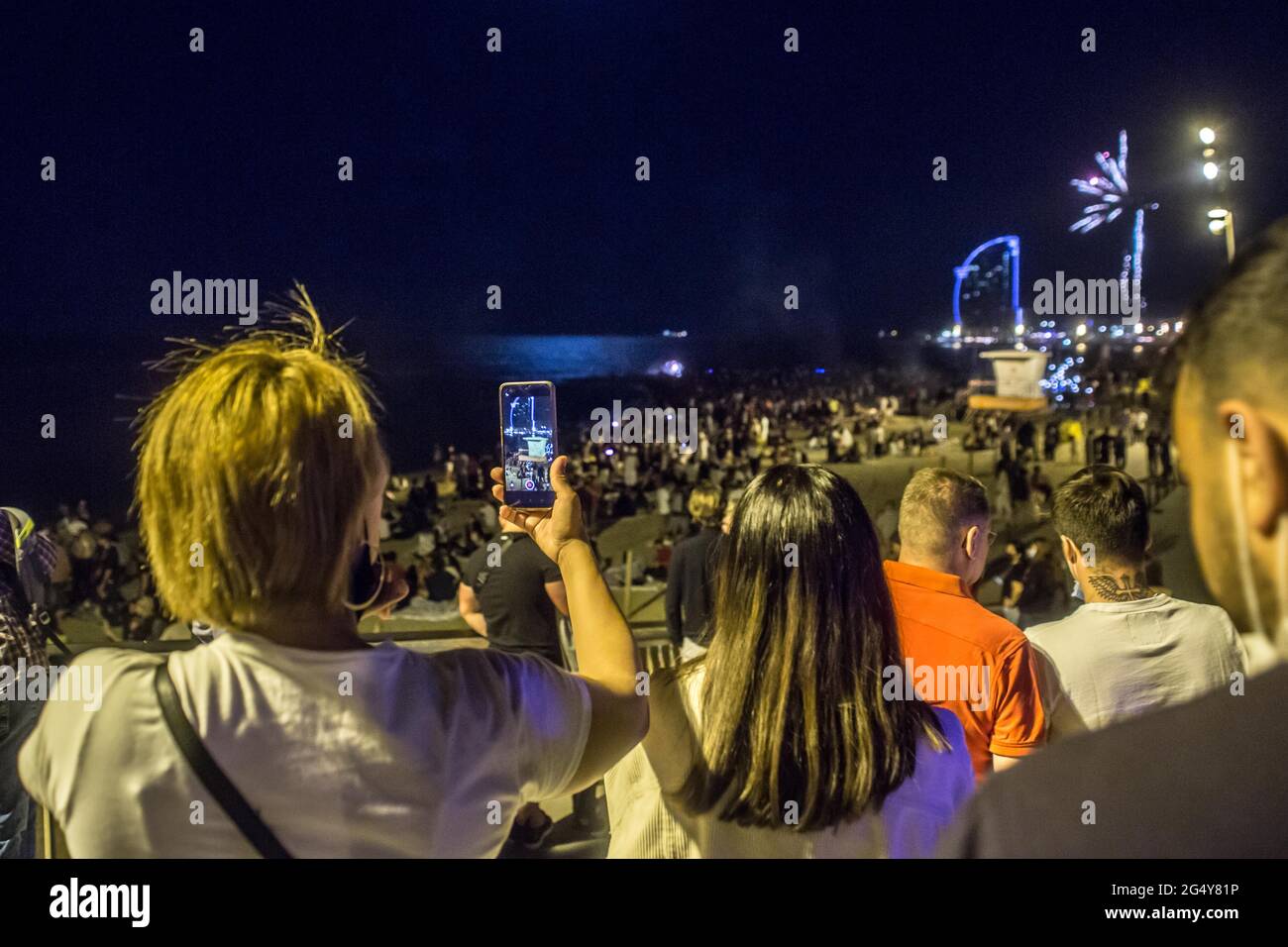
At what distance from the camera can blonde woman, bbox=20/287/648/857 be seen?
1311 millimetres

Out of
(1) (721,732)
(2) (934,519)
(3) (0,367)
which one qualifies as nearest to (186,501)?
(1) (721,732)

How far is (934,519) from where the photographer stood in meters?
2.80

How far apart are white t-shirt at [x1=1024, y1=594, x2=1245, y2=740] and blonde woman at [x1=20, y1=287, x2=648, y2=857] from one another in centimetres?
158

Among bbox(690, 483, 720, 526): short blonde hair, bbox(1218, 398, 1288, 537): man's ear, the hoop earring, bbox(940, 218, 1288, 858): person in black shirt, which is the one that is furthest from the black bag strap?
bbox(690, 483, 720, 526): short blonde hair

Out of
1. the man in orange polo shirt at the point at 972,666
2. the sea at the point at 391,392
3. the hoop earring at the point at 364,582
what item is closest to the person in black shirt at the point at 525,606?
the man in orange polo shirt at the point at 972,666

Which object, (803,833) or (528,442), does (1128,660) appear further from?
(528,442)

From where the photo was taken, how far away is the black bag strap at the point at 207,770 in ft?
4.26

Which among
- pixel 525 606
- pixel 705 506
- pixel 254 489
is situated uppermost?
pixel 254 489

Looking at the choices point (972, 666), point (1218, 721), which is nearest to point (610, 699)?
point (1218, 721)

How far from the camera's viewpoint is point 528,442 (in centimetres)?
243

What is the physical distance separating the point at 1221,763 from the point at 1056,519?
7.65ft

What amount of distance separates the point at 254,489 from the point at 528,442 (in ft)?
3.52

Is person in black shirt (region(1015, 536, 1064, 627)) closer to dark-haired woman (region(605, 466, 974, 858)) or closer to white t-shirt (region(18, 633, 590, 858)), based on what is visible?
dark-haired woman (region(605, 466, 974, 858))

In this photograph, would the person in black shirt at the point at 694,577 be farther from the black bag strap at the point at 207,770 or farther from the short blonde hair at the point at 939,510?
the black bag strap at the point at 207,770
